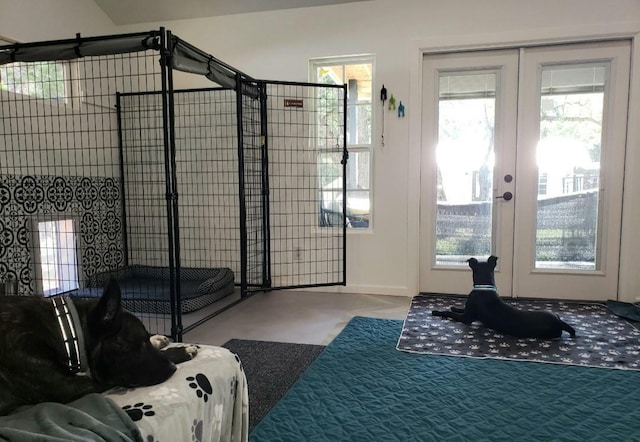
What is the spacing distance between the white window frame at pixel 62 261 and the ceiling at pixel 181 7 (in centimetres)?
203

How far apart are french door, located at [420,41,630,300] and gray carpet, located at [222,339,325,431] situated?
1.75 metres

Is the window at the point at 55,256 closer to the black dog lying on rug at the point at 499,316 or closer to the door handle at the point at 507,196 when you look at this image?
the black dog lying on rug at the point at 499,316

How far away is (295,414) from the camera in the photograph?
1883mm

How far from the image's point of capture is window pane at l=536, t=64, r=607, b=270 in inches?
138

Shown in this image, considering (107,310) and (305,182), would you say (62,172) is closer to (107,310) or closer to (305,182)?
(305,182)

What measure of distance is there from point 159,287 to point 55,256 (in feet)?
2.82

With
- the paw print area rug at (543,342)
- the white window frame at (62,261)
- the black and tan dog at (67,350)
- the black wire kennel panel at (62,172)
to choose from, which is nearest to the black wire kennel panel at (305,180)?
the paw print area rug at (543,342)

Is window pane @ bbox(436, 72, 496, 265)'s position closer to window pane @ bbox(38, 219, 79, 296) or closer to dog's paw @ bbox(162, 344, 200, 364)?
dog's paw @ bbox(162, 344, 200, 364)

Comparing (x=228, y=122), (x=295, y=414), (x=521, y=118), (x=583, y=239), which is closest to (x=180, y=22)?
(x=228, y=122)

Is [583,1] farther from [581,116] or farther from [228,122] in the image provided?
[228,122]

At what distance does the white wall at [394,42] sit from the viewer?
339 cm

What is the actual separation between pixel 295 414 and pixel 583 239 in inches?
117

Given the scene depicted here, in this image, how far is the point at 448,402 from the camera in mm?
1972

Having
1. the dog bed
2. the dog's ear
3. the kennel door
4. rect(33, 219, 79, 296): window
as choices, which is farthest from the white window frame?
the dog's ear
